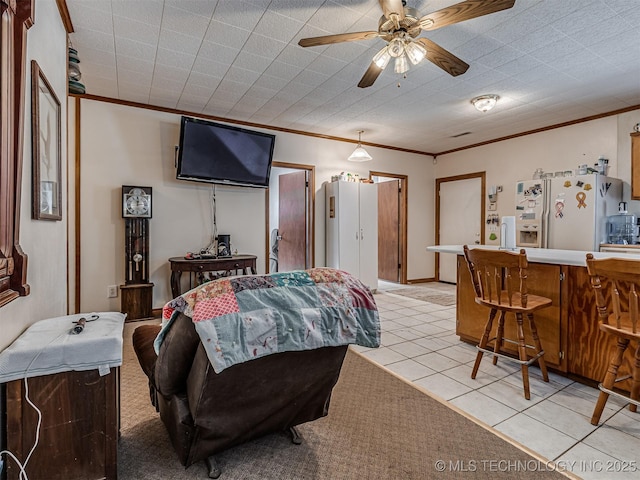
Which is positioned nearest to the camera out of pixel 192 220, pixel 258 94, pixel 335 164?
pixel 258 94

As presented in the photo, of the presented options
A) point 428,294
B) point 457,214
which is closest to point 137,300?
point 428,294

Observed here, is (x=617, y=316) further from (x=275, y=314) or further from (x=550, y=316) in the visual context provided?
(x=275, y=314)

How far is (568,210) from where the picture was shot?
4.08 metres

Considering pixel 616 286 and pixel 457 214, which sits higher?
pixel 457 214

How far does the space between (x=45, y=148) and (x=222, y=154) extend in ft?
7.68

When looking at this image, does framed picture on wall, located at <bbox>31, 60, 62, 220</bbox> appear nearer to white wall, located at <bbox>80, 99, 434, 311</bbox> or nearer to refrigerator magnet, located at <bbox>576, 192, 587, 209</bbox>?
white wall, located at <bbox>80, 99, 434, 311</bbox>

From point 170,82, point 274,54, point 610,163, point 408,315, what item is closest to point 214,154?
point 170,82

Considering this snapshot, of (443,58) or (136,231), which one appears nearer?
(443,58)

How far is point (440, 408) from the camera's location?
6.66 feet

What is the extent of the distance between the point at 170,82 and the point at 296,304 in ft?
10.4

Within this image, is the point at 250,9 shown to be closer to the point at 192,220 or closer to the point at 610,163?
the point at 192,220

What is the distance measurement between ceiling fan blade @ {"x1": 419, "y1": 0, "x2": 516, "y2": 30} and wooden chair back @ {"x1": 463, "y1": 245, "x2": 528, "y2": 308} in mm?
1403

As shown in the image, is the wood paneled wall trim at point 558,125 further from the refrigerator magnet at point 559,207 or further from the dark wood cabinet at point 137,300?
the dark wood cabinet at point 137,300

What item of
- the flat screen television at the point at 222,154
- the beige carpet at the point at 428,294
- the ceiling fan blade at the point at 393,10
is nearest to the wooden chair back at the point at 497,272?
the ceiling fan blade at the point at 393,10
